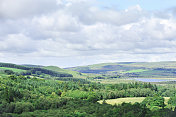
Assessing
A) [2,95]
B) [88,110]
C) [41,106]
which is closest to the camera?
[88,110]

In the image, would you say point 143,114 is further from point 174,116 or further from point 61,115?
point 61,115

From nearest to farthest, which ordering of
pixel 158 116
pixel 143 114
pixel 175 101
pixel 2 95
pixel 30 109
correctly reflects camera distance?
1. pixel 158 116
2. pixel 143 114
3. pixel 30 109
4. pixel 2 95
5. pixel 175 101

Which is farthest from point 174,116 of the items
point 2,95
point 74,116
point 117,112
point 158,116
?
point 2,95

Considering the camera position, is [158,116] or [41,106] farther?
[41,106]

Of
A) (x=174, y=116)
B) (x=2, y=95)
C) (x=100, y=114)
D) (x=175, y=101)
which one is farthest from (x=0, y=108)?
(x=175, y=101)

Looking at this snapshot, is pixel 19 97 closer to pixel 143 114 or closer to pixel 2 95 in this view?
pixel 2 95

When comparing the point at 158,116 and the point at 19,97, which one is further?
the point at 19,97

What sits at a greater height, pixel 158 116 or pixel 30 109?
pixel 158 116

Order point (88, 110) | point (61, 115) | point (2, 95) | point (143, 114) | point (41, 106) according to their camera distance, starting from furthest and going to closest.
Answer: point (2, 95) < point (41, 106) < point (88, 110) < point (61, 115) < point (143, 114)

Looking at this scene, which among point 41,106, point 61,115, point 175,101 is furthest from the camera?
point 175,101
